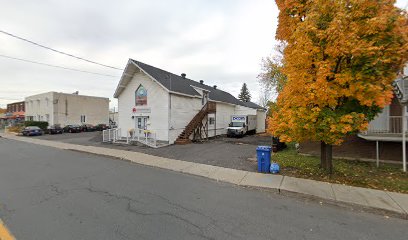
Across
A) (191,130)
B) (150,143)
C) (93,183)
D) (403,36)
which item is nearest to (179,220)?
(93,183)

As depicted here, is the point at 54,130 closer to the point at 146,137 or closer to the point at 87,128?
the point at 87,128

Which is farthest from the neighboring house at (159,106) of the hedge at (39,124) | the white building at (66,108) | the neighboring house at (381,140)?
the hedge at (39,124)

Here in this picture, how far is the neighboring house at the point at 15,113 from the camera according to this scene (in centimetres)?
4727

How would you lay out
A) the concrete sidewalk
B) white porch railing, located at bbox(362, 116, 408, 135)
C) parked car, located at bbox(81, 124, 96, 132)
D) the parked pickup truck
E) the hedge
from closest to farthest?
the concrete sidewalk → white porch railing, located at bbox(362, 116, 408, 135) → the parked pickup truck → the hedge → parked car, located at bbox(81, 124, 96, 132)

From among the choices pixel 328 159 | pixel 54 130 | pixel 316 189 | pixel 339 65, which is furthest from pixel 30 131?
pixel 339 65

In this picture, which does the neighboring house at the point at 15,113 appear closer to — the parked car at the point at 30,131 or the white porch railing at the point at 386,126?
the parked car at the point at 30,131

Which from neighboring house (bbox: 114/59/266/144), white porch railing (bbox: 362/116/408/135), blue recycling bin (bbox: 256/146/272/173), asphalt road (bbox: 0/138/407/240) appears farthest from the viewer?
neighboring house (bbox: 114/59/266/144)

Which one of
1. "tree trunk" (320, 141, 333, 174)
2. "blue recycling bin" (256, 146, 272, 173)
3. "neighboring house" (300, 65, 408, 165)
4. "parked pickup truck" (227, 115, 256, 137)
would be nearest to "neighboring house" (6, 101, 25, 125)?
"parked pickup truck" (227, 115, 256, 137)

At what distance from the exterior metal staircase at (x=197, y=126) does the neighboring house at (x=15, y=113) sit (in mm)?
47034

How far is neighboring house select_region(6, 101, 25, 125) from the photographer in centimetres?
4727

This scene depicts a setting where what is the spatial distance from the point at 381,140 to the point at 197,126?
13932 mm

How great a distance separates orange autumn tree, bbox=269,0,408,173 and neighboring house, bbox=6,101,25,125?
2300 inches

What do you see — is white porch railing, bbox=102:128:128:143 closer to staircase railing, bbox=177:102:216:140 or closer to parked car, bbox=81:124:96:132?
staircase railing, bbox=177:102:216:140

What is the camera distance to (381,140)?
10.2 m
